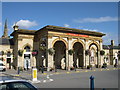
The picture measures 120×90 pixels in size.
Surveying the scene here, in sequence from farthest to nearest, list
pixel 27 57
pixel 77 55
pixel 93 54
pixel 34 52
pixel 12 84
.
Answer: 1. pixel 93 54
2. pixel 77 55
3. pixel 27 57
4. pixel 34 52
5. pixel 12 84

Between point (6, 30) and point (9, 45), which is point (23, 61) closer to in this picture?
point (9, 45)

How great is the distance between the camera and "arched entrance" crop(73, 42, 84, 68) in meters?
33.0

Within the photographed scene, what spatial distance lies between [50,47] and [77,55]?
9.69 m

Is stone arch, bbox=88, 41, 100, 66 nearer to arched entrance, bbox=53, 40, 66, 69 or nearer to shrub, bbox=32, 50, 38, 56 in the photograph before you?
arched entrance, bbox=53, 40, 66, 69

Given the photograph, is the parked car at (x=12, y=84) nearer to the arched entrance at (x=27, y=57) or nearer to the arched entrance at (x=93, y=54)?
the arched entrance at (x=27, y=57)

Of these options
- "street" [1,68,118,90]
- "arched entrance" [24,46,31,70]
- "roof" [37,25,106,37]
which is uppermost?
"roof" [37,25,106,37]

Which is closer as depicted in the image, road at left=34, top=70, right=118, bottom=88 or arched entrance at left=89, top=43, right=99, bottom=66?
road at left=34, top=70, right=118, bottom=88

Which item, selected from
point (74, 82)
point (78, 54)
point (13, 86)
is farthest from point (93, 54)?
point (13, 86)

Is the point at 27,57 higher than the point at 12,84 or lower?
lower

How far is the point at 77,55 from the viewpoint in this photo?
34.2 meters

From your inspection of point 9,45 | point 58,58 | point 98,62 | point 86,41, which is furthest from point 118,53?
point 9,45

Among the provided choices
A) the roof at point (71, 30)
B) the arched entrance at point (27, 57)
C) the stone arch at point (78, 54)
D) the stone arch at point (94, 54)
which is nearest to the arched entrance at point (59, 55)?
the stone arch at point (78, 54)

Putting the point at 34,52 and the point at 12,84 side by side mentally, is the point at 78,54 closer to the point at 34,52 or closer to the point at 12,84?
the point at 34,52

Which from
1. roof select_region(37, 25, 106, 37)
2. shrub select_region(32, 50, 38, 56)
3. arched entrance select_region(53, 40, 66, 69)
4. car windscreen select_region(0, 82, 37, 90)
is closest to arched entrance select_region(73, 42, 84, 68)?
roof select_region(37, 25, 106, 37)
